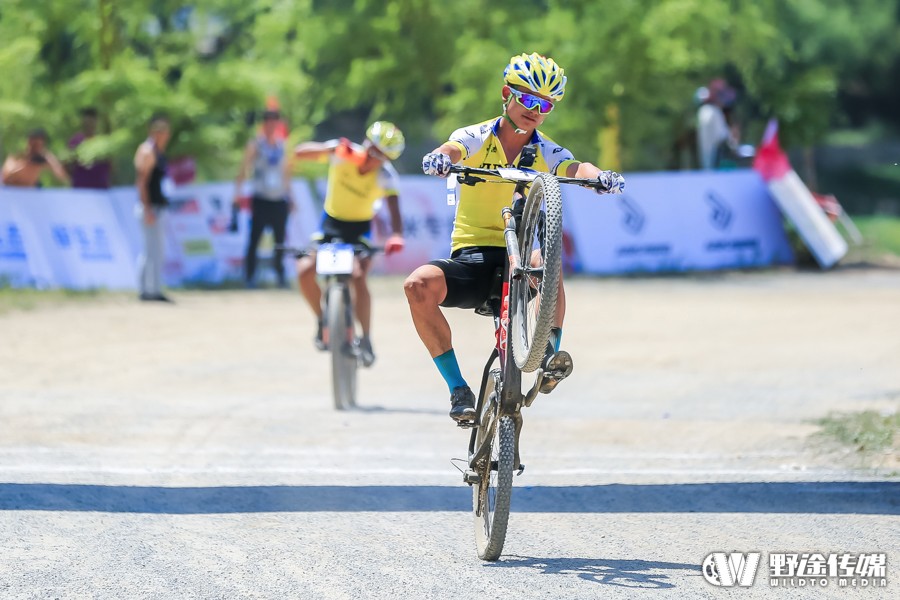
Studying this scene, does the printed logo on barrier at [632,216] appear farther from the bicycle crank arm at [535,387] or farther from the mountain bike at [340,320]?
the bicycle crank arm at [535,387]

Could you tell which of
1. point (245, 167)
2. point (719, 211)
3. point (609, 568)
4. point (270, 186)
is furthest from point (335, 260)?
point (719, 211)

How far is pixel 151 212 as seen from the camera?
18266mm

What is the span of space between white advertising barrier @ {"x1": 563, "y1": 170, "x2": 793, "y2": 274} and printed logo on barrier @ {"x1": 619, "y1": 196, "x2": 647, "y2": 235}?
1 centimetres

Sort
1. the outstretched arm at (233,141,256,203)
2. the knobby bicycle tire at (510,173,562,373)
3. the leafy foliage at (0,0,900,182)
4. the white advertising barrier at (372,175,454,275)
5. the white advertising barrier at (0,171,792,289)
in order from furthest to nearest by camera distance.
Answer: the leafy foliage at (0,0,900,182)
the white advertising barrier at (372,175,454,275)
the white advertising barrier at (0,171,792,289)
the outstretched arm at (233,141,256,203)
the knobby bicycle tire at (510,173,562,373)

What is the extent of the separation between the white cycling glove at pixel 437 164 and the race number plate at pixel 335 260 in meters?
5.22

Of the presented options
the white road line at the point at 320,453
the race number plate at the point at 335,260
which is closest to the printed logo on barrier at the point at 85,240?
the race number plate at the point at 335,260

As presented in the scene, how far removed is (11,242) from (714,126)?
1074 centimetres

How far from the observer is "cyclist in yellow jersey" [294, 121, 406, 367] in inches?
471

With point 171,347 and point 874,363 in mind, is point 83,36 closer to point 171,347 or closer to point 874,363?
point 171,347

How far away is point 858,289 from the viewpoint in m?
20.4

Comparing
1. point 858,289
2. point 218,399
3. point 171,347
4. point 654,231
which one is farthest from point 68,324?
point 858,289

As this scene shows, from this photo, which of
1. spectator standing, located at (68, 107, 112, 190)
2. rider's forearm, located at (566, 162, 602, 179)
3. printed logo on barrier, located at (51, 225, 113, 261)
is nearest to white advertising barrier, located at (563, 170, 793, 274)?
printed logo on barrier, located at (51, 225, 113, 261)

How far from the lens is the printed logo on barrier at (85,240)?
61.6ft

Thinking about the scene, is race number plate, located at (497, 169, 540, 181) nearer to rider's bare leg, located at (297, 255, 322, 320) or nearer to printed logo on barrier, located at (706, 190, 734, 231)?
rider's bare leg, located at (297, 255, 322, 320)
